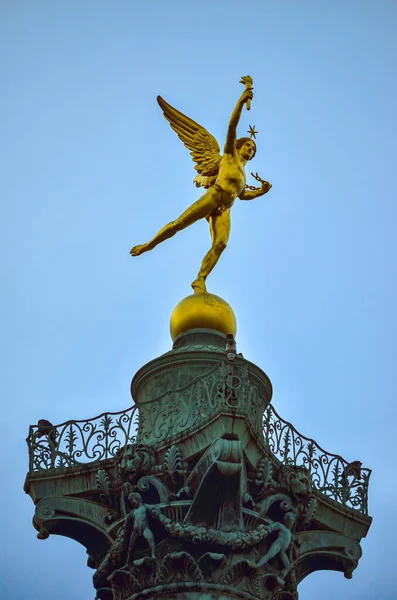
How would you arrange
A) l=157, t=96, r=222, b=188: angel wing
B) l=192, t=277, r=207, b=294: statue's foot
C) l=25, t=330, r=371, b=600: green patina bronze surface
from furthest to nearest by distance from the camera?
l=157, t=96, r=222, b=188: angel wing
l=192, t=277, r=207, b=294: statue's foot
l=25, t=330, r=371, b=600: green patina bronze surface

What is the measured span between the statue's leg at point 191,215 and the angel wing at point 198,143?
693mm

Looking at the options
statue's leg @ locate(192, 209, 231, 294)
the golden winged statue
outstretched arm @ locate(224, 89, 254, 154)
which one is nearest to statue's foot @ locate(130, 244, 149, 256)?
the golden winged statue

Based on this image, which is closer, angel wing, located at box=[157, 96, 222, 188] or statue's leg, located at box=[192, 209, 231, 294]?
statue's leg, located at box=[192, 209, 231, 294]

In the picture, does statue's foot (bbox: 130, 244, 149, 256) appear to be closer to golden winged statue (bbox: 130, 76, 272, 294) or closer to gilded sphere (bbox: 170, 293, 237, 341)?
golden winged statue (bbox: 130, 76, 272, 294)

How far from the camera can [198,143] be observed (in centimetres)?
3178

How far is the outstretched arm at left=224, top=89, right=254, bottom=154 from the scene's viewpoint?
2931 centimetres

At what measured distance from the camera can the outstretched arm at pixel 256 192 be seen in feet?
104

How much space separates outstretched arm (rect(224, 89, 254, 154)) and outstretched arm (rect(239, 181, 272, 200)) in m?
1.43

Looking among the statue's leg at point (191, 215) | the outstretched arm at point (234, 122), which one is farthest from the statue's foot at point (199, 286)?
the outstretched arm at point (234, 122)

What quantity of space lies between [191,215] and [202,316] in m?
2.52

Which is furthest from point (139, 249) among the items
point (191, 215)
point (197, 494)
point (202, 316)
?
point (197, 494)

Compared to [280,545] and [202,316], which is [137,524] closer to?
[280,545]

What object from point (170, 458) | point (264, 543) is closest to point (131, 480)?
A: point (170, 458)

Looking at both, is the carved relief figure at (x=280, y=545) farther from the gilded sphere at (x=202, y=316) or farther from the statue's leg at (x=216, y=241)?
the statue's leg at (x=216, y=241)
